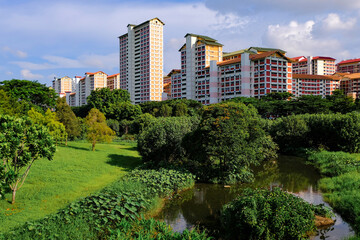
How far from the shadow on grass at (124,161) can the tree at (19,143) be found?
11562 mm

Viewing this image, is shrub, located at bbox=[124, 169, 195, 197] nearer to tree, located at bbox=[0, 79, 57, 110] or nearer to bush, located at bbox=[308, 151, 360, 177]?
bush, located at bbox=[308, 151, 360, 177]

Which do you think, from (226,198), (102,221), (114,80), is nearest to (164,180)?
(226,198)

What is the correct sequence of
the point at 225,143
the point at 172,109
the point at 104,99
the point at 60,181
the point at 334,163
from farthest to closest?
the point at 104,99 < the point at 172,109 < the point at 334,163 < the point at 225,143 < the point at 60,181

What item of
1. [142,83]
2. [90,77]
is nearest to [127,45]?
[142,83]

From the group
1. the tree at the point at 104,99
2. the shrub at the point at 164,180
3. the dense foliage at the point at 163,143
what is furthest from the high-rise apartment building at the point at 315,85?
the shrub at the point at 164,180

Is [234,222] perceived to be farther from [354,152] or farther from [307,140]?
[307,140]

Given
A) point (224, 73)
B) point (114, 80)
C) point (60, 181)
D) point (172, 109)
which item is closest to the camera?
point (60, 181)

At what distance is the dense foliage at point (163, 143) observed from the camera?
25.4 metres

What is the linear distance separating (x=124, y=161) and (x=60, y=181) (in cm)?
958

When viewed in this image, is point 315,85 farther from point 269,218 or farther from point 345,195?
point 269,218

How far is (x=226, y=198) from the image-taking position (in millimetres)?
18094

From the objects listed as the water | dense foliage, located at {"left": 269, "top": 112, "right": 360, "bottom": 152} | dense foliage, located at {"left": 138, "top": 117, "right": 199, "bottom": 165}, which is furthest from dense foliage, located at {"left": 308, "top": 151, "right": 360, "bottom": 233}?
dense foliage, located at {"left": 138, "top": 117, "right": 199, "bottom": 165}

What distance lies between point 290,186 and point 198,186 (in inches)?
284

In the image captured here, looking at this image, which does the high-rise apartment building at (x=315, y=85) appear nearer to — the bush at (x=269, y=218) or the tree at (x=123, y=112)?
the tree at (x=123, y=112)
